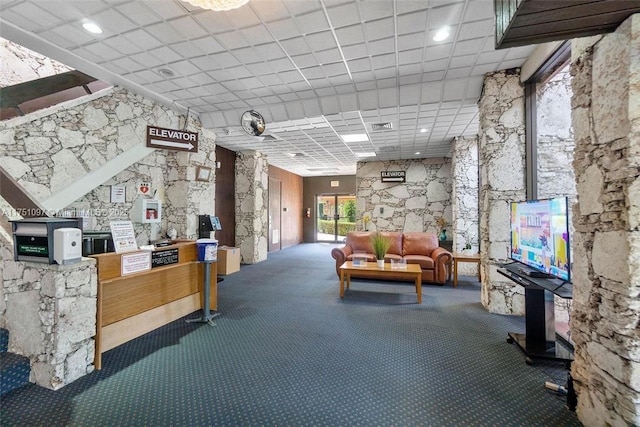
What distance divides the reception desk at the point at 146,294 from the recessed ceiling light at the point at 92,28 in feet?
6.83

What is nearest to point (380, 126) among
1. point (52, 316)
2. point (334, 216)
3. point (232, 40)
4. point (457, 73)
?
point (457, 73)

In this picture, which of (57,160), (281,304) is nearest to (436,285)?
(281,304)

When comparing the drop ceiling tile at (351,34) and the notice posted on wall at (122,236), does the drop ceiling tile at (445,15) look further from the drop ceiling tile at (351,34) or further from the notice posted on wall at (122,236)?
the notice posted on wall at (122,236)

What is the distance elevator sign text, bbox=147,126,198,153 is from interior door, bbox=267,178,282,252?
485 cm

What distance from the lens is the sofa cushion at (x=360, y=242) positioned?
5.81 metres

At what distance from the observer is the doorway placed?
454 inches

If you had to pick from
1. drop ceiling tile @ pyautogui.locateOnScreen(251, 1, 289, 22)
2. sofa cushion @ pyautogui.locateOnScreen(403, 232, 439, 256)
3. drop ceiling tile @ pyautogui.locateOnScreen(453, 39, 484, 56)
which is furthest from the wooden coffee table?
drop ceiling tile @ pyautogui.locateOnScreen(251, 1, 289, 22)

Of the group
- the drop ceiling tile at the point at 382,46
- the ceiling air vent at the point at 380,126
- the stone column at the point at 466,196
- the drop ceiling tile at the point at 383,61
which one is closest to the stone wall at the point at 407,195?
the stone column at the point at 466,196

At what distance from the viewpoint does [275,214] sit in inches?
367

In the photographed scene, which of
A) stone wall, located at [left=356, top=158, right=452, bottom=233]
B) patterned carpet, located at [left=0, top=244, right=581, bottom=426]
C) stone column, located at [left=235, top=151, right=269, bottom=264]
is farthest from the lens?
stone wall, located at [left=356, top=158, right=452, bottom=233]

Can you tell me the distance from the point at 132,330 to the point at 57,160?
6.96 feet

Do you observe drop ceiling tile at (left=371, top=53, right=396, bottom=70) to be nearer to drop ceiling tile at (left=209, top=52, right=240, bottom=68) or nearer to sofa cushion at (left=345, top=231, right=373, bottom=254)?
drop ceiling tile at (left=209, top=52, right=240, bottom=68)

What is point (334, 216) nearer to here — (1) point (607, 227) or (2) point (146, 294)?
(2) point (146, 294)

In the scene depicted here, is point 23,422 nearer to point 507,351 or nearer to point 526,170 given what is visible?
point 507,351
